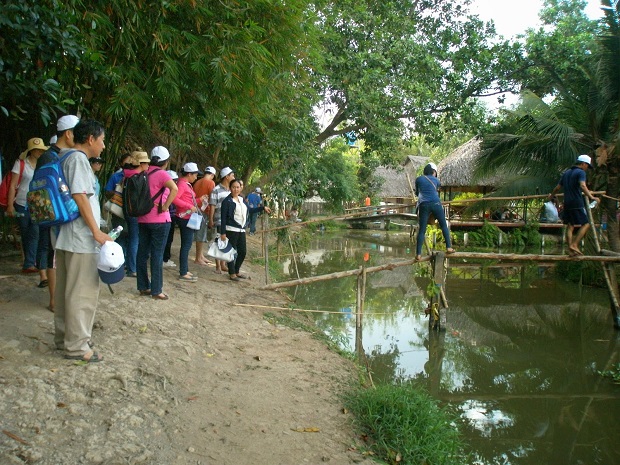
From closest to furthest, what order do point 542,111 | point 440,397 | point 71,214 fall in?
point 71,214, point 440,397, point 542,111

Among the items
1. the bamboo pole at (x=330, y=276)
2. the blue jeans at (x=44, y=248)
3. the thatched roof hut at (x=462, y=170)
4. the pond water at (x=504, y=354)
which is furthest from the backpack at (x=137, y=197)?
the thatched roof hut at (x=462, y=170)

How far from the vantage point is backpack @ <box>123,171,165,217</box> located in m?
4.87

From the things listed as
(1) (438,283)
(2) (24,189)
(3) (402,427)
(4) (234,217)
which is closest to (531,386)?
(1) (438,283)

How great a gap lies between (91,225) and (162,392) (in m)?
1.20

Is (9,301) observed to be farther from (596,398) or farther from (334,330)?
(596,398)

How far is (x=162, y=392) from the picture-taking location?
336 centimetres

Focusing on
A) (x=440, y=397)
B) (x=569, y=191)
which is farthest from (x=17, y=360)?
(x=569, y=191)

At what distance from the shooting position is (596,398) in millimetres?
5578

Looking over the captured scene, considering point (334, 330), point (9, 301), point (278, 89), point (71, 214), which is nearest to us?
point (71, 214)

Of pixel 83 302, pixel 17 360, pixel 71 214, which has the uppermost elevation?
pixel 71 214

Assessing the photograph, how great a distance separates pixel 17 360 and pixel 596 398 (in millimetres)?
5686

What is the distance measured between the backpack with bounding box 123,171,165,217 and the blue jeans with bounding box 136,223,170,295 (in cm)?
21

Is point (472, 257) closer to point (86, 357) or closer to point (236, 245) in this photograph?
point (236, 245)

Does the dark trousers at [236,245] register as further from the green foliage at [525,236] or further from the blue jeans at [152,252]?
the green foliage at [525,236]
